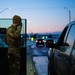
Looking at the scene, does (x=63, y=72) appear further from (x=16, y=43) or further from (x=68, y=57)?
(x=16, y=43)

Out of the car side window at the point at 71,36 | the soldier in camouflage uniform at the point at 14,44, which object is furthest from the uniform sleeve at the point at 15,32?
the car side window at the point at 71,36

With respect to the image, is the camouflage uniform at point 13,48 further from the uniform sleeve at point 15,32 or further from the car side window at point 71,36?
the car side window at point 71,36

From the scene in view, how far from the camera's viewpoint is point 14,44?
8.00 metres

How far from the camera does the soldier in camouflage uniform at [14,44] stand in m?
7.91

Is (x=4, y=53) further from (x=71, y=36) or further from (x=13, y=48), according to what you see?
(x=71, y=36)

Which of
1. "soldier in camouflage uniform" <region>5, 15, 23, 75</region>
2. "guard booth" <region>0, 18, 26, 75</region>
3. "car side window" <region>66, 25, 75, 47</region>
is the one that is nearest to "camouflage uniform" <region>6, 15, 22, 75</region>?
"soldier in camouflage uniform" <region>5, 15, 23, 75</region>

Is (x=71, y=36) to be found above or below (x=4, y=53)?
above

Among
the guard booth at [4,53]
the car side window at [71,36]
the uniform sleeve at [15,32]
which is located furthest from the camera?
the guard booth at [4,53]

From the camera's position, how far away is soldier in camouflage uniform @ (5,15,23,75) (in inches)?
311

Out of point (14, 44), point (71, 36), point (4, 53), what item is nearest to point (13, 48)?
point (14, 44)

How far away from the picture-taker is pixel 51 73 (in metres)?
8.60

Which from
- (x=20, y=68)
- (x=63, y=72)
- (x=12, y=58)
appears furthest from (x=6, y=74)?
(x=63, y=72)

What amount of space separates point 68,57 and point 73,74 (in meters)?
0.49

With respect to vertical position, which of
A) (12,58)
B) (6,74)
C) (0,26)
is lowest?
(6,74)
